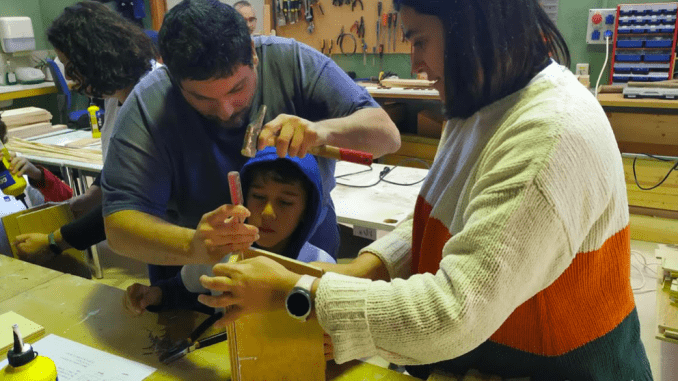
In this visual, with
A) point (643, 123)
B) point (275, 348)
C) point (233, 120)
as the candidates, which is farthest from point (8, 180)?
point (643, 123)

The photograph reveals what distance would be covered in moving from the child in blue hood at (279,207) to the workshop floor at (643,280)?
2.96 feet

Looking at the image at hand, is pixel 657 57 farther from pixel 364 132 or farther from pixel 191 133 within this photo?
pixel 191 133

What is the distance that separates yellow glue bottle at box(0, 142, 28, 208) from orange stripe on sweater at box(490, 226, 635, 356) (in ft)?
6.67

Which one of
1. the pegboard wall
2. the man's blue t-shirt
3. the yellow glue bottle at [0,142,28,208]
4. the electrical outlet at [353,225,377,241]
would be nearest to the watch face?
the man's blue t-shirt

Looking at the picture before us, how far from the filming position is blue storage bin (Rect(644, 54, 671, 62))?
353 cm

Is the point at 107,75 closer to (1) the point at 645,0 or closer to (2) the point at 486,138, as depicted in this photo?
(2) the point at 486,138

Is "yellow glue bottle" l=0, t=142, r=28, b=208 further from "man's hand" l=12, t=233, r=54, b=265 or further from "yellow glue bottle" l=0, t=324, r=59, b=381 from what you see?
"yellow glue bottle" l=0, t=324, r=59, b=381

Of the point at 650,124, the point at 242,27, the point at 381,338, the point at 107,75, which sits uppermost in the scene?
the point at 242,27

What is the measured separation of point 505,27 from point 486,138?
159 millimetres

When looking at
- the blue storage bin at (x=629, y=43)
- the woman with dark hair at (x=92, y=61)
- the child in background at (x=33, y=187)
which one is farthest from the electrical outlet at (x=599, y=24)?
the child in background at (x=33, y=187)

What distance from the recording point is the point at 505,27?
724 millimetres

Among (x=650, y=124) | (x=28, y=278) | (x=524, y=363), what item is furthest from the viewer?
(x=650, y=124)

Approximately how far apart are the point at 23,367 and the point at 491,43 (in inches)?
33.6

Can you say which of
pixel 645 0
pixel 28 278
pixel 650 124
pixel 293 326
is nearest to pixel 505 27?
pixel 293 326
